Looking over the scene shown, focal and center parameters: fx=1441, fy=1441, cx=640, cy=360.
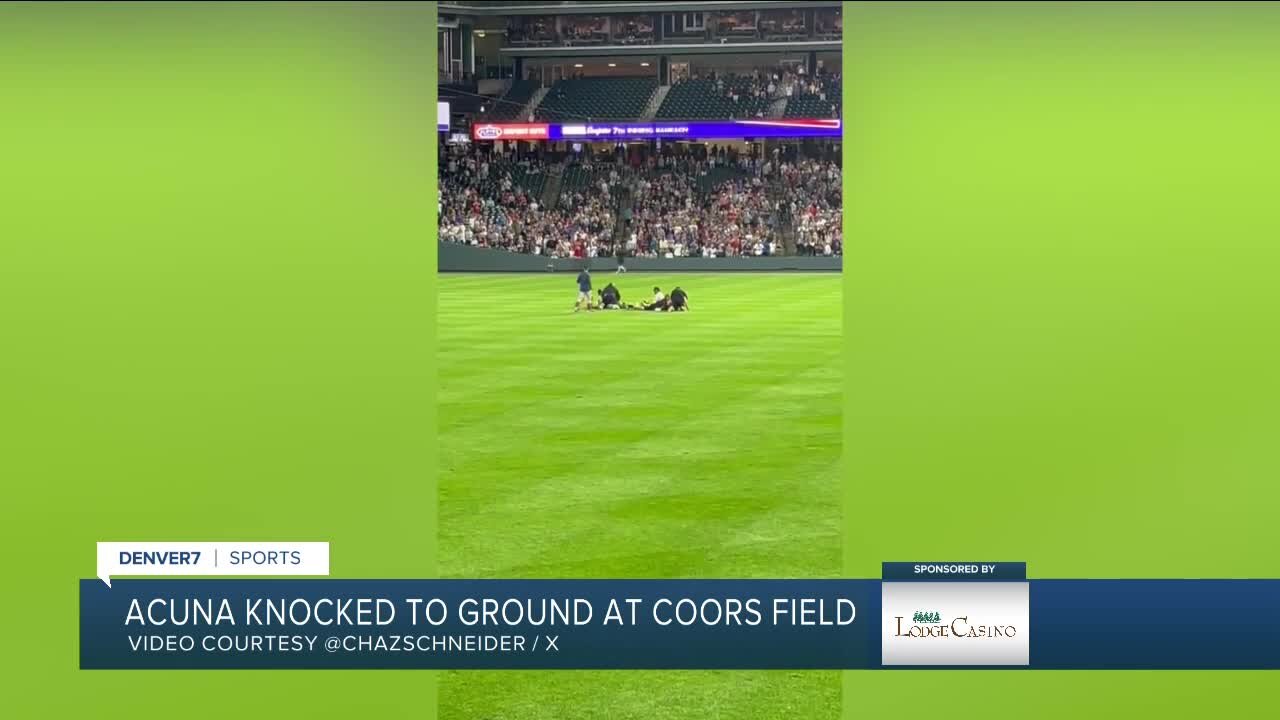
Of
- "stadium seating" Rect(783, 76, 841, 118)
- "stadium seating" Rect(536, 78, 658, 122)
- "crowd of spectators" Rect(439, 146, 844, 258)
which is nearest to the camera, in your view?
"crowd of spectators" Rect(439, 146, 844, 258)

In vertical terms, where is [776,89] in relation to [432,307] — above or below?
above

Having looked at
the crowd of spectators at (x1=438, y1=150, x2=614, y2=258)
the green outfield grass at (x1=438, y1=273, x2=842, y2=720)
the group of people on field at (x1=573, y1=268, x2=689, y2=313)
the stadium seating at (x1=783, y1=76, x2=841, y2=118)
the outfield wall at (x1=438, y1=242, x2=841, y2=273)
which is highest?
the stadium seating at (x1=783, y1=76, x2=841, y2=118)

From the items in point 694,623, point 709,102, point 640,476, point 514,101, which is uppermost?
point 514,101

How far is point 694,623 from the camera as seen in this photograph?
18.2 ft

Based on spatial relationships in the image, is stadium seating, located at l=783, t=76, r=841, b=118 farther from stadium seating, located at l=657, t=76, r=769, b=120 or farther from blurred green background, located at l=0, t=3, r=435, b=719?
blurred green background, located at l=0, t=3, r=435, b=719

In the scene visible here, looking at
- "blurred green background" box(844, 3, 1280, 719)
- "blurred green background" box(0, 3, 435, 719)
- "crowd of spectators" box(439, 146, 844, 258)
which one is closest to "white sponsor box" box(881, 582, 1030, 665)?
"blurred green background" box(844, 3, 1280, 719)

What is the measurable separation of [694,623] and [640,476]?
16.3 ft

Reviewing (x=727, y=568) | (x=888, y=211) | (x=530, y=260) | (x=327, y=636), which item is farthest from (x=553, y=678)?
(x=530, y=260)

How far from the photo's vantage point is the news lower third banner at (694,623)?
17.5ft

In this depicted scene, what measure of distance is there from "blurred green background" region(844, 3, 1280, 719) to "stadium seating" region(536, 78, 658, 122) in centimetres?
5262

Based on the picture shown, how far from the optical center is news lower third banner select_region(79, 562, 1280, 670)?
5340 millimetres

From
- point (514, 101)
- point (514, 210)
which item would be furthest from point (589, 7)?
point (514, 210)

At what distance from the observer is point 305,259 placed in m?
5.50

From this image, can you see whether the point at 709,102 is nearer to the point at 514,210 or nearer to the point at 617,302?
the point at 514,210
